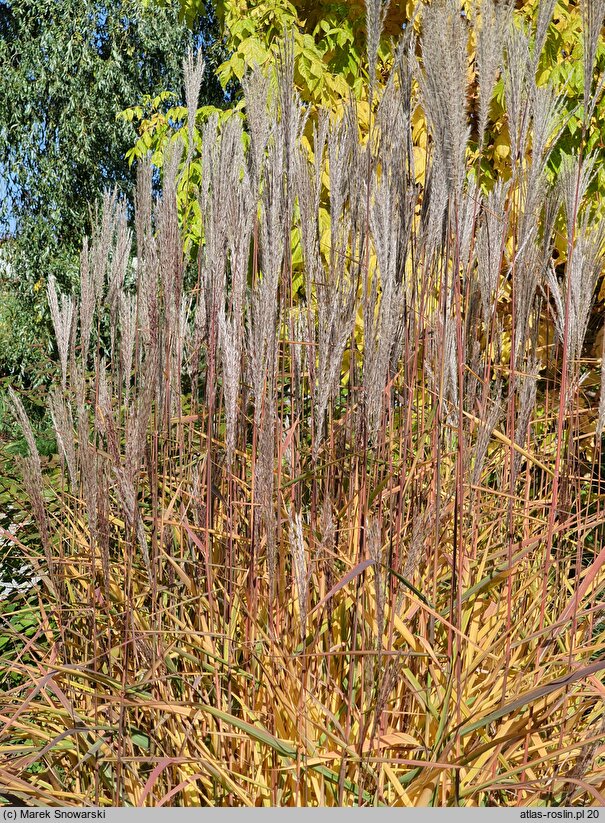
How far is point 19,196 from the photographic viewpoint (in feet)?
30.6

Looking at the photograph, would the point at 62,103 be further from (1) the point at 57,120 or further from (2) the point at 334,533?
(2) the point at 334,533

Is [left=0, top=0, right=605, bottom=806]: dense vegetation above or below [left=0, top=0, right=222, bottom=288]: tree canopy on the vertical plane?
below

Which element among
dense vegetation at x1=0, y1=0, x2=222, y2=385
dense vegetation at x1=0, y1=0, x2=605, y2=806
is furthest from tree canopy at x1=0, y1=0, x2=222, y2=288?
dense vegetation at x1=0, y1=0, x2=605, y2=806

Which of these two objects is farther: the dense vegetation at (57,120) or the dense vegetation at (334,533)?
the dense vegetation at (57,120)

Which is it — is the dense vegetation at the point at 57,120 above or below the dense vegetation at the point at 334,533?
above

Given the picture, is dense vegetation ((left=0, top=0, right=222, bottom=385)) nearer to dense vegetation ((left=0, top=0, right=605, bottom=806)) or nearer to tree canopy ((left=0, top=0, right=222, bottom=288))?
tree canopy ((left=0, top=0, right=222, bottom=288))

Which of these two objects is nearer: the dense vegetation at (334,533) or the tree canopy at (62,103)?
the dense vegetation at (334,533)

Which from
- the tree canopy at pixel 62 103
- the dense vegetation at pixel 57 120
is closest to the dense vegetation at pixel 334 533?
the dense vegetation at pixel 57 120

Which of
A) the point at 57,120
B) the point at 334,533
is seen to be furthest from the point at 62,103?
the point at 334,533

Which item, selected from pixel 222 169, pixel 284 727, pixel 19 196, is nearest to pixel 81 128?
pixel 19 196

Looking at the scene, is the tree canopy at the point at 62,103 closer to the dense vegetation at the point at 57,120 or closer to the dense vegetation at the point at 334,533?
the dense vegetation at the point at 57,120

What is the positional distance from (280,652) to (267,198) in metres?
0.88

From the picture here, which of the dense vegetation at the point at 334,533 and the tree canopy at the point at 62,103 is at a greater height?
the tree canopy at the point at 62,103

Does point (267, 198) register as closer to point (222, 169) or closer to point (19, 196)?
point (222, 169)
